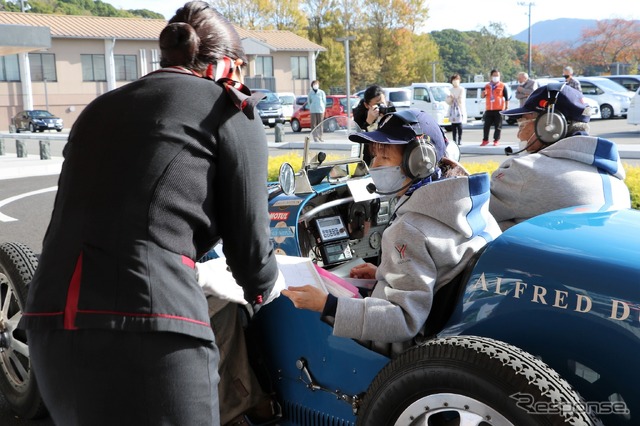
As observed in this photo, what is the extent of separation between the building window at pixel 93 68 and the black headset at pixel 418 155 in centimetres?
4233

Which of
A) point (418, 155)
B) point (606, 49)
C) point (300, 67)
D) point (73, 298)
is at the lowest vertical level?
point (73, 298)

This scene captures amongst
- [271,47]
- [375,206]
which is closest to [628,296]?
[375,206]

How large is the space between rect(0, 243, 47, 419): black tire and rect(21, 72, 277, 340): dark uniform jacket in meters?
1.83

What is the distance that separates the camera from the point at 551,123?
11.8 feet

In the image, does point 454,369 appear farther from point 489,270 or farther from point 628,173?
point 628,173

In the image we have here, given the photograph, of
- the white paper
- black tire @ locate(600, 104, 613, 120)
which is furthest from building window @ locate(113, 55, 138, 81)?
the white paper

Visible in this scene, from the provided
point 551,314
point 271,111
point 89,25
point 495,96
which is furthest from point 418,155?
point 89,25

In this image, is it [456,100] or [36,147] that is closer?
[456,100]

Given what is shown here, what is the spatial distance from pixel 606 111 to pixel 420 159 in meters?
26.9

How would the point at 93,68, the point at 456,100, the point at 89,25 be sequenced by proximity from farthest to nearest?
the point at 89,25, the point at 93,68, the point at 456,100

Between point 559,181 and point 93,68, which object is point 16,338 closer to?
point 559,181

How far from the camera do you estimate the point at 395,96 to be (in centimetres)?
2792

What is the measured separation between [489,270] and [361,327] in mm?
468

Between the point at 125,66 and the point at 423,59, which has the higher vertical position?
the point at 423,59
